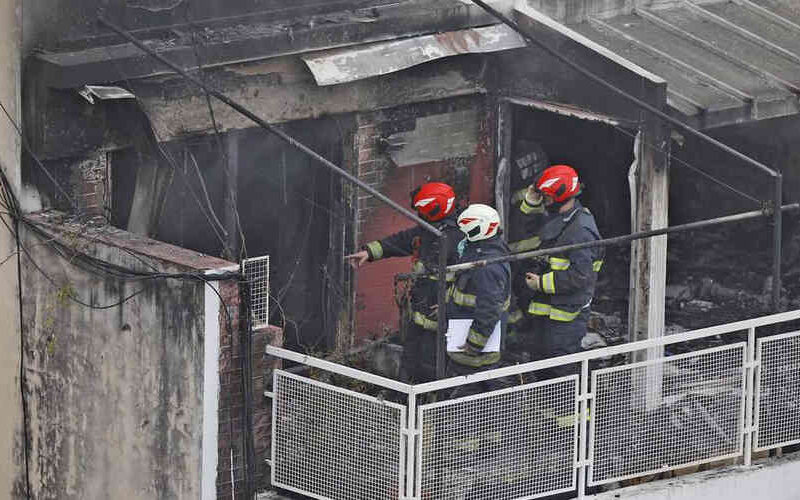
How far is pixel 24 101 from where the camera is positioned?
14.0 meters

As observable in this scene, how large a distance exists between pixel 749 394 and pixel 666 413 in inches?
28.1

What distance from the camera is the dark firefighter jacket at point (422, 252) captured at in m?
14.3

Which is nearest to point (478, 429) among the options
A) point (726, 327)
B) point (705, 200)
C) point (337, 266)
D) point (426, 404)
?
point (426, 404)

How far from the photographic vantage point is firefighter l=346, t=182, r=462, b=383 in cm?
1427

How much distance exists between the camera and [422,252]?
14.6 metres

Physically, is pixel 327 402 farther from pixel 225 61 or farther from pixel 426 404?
pixel 225 61

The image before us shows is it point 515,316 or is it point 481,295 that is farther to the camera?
point 515,316

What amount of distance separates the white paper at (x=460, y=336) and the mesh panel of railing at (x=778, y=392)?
1.85 meters

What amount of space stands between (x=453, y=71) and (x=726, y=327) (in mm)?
3252

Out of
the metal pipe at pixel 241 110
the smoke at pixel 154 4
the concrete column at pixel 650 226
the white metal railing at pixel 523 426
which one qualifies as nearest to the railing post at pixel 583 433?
the white metal railing at pixel 523 426

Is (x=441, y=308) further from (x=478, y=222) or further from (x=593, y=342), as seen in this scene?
(x=593, y=342)

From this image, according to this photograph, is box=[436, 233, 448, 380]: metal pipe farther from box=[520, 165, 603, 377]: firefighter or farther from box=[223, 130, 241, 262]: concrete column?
box=[223, 130, 241, 262]: concrete column

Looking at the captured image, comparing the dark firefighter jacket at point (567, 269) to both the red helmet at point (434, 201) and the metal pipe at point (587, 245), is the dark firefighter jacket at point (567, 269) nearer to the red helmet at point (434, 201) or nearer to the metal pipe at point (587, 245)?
the metal pipe at point (587, 245)

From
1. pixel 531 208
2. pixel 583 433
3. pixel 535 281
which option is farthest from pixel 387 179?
pixel 583 433
